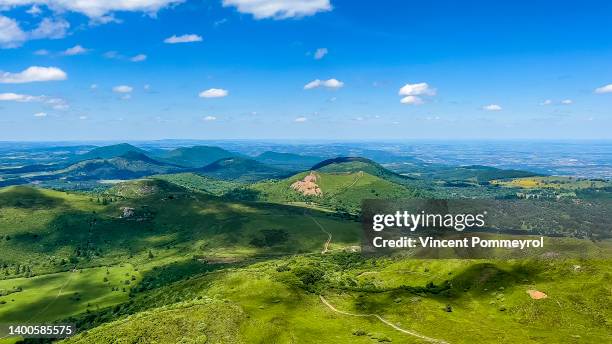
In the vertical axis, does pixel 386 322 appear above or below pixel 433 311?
below

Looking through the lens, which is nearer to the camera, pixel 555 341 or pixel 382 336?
pixel 555 341

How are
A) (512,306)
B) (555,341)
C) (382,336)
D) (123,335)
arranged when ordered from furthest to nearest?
(512,306) → (123,335) → (382,336) → (555,341)

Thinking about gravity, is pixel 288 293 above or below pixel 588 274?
below

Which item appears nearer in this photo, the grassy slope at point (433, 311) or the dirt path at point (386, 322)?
the dirt path at point (386, 322)

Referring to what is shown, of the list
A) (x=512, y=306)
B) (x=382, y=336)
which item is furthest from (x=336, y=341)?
(x=512, y=306)

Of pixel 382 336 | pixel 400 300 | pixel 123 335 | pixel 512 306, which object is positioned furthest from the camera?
pixel 400 300

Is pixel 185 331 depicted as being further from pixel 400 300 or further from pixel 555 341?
pixel 555 341

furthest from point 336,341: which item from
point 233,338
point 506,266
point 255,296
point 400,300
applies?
point 506,266

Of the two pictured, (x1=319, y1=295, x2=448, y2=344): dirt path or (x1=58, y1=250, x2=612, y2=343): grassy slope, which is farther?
(x1=58, y1=250, x2=612, y2=343): grassy slope

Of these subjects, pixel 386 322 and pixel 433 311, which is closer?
pixel 386 322
